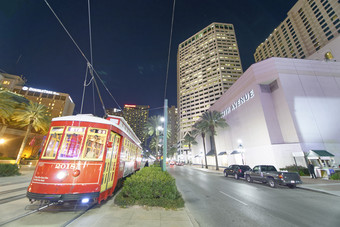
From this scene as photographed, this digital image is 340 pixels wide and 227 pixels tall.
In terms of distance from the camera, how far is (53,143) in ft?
19.6

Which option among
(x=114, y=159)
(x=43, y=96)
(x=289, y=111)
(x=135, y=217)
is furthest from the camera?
(x=43, y=96)

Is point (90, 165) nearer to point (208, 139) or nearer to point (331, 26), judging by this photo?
point (208, 139)

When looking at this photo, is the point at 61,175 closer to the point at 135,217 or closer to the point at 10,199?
the point at 135,217

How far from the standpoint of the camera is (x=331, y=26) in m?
53.2

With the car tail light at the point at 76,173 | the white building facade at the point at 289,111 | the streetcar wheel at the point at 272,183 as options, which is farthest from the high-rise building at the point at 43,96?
the streetcar wheel at the point at 272,183

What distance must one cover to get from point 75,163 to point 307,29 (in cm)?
9689

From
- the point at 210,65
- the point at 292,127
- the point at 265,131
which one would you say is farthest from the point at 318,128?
the point at 210,65

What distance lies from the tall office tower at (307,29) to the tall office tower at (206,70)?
23.0 m

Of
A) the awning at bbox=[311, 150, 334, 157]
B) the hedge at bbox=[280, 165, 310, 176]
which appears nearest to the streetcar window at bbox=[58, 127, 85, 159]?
the hedge at bbox=[280, 165, 310, 176]

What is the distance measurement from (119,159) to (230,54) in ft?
334

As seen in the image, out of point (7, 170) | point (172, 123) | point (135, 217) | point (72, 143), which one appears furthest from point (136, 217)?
point (172, 123)

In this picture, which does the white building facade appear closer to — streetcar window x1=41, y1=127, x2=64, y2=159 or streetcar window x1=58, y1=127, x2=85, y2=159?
streetcar window x1=58, y1=127, x2=85, y2=159

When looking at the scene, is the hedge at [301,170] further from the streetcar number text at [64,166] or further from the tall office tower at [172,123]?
the tall office tower at [172,123]

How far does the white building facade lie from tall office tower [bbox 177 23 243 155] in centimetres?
5762
